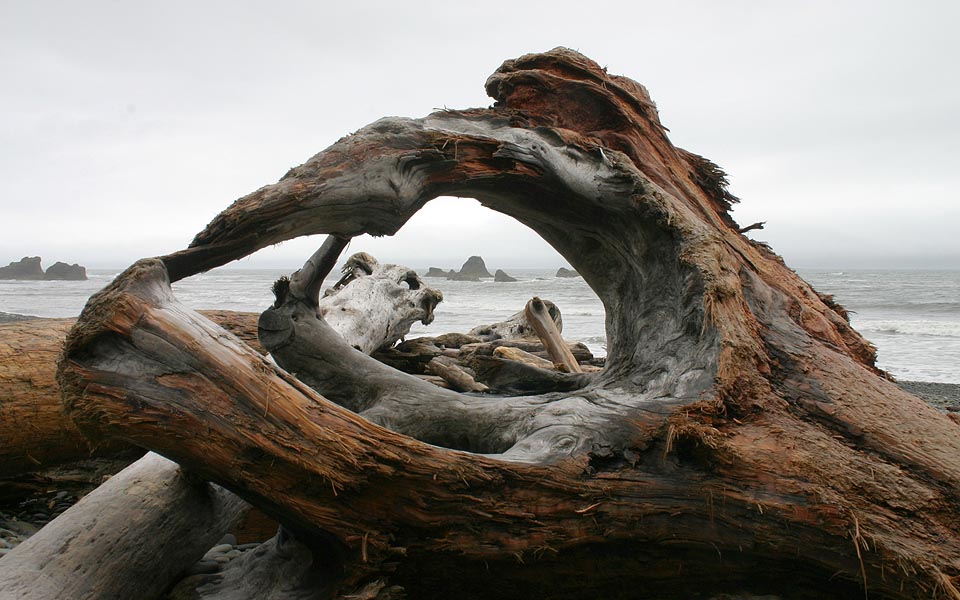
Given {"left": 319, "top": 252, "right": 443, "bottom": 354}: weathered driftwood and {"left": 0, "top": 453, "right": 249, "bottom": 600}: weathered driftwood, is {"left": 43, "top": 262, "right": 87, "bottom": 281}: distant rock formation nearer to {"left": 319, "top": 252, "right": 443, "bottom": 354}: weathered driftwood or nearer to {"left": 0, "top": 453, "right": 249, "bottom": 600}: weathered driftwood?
{"left": 319, "top": 252, "right": 443, "bottom": 354}: weathered driftwood

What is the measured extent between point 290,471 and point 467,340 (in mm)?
5372

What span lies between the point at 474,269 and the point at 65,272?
1502 inches

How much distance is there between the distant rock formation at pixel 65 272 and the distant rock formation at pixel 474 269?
35.1 meters

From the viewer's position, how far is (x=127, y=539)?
2.62 meters

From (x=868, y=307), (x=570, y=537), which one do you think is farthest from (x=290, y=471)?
(x=868, y=307)

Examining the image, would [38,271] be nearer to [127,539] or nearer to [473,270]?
[473,270]

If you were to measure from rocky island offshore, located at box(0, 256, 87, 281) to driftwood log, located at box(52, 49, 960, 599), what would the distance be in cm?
6470

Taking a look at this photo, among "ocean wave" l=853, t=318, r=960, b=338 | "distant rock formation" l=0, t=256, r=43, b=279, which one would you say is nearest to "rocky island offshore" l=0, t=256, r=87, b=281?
"distant rock formation" l=0, t=256, r=43, b=279

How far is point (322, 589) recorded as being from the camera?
2.42 meters

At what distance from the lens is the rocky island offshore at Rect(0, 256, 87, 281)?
58.5 metres

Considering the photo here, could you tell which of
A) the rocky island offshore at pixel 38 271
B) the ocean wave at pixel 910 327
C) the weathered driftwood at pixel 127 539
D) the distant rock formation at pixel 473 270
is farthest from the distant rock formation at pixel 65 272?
the weathered driftwood at pixel 127 539

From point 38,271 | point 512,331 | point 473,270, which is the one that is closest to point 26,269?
point 38,271

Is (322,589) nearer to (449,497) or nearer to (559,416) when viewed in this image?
(449,497)

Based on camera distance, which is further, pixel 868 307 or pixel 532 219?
pixel 868 307
